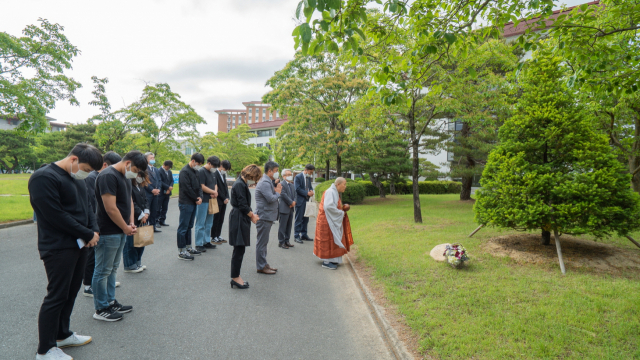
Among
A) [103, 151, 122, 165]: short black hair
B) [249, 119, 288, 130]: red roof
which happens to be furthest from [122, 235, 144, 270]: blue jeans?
[249, 119, 288, 130]: red roof

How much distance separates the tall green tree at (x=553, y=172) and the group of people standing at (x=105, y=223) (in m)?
3.11

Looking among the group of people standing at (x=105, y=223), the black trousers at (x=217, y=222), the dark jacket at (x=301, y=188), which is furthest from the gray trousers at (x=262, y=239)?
the dark jacket at (x=301, y=188)

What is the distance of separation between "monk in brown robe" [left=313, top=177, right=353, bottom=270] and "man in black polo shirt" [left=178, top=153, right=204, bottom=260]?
258cm

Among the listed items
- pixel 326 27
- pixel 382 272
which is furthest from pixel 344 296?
pixel 326 27

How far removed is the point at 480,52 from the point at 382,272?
6.82 meters

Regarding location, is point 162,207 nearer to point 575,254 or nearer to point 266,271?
point 266,271

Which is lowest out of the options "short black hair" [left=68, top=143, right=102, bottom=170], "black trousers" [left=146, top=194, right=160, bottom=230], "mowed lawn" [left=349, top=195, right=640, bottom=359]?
"mowed lawn" [left=349, top=195, right=640, bottom=359]

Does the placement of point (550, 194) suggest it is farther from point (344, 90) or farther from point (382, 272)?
point (344, 90)

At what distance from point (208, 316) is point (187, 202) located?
3157mm

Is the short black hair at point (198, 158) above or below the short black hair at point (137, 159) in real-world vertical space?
above

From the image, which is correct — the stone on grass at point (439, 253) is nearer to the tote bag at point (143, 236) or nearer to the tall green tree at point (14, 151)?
the tote bag at point (143, 236)

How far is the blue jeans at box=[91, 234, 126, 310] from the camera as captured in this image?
3.60 metres

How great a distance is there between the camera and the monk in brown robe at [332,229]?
242 inches

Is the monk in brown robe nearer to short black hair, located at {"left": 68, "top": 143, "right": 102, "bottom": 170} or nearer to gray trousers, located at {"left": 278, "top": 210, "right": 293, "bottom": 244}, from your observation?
gray trousers, located at {"left": 278, "top": 210, "right": 293, "bottom": 244}
